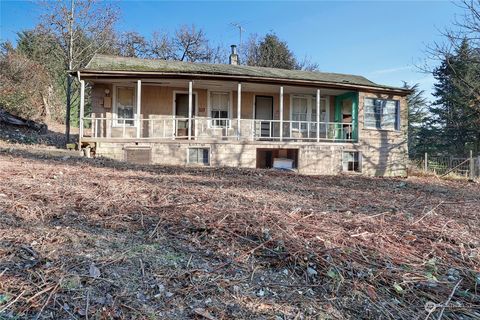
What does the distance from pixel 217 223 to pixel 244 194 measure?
5.48 ft

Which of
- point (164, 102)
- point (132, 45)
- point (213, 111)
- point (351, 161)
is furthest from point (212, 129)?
point (132, 45)

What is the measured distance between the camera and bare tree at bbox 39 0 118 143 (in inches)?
630

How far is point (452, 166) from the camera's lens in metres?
17.3

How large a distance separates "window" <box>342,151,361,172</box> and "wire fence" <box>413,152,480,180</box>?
133 inches

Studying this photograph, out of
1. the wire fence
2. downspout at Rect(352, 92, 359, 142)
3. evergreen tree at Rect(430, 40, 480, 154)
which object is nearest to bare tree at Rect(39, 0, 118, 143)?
downspout at Rect(352, 92, 359, 142)

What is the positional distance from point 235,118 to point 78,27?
1019 cm

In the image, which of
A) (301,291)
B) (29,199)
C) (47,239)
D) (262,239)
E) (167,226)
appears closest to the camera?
(301,291)

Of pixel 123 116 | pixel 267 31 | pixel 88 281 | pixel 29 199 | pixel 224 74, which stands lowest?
pixel 88 281

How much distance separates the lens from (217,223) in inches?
120

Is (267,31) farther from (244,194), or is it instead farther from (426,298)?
(426,298)

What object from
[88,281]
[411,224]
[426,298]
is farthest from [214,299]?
[411,224]

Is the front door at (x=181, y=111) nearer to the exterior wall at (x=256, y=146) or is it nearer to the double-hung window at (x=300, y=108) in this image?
the exterior wall at (x=256, y=146)

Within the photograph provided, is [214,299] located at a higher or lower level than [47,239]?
lower

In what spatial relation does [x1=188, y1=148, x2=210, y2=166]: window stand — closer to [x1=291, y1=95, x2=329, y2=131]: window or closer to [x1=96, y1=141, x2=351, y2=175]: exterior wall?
[x1=96, y1=141, x2=351, y2=175]: exterior wall
